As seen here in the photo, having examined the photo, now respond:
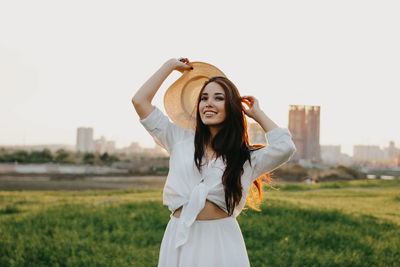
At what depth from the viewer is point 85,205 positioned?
25.2 ft

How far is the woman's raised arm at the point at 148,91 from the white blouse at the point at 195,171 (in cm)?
4

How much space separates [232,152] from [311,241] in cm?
414

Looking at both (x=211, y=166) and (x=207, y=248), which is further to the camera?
(x=211, y=166)

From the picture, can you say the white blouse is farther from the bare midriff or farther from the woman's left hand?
the woman's left hand

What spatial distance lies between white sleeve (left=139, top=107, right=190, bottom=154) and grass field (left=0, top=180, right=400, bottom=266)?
7.26ft

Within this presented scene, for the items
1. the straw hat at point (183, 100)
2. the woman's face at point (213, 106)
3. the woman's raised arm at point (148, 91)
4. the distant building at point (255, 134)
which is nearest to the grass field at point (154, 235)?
the distant building at point (255, 134)

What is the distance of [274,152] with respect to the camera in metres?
2.01

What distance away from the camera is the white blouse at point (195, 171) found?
1.94m

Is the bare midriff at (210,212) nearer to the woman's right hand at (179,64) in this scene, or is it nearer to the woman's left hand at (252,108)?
the woman's left hand at (252,108)

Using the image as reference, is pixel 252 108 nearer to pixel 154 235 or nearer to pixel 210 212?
pixel 210 212

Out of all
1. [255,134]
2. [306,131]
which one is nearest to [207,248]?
[255,134]

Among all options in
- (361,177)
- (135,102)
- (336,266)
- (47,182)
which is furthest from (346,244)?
(361,177)

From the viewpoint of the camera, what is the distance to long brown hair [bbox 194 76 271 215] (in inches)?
78.0

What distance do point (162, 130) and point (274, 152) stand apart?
0.65 metres
